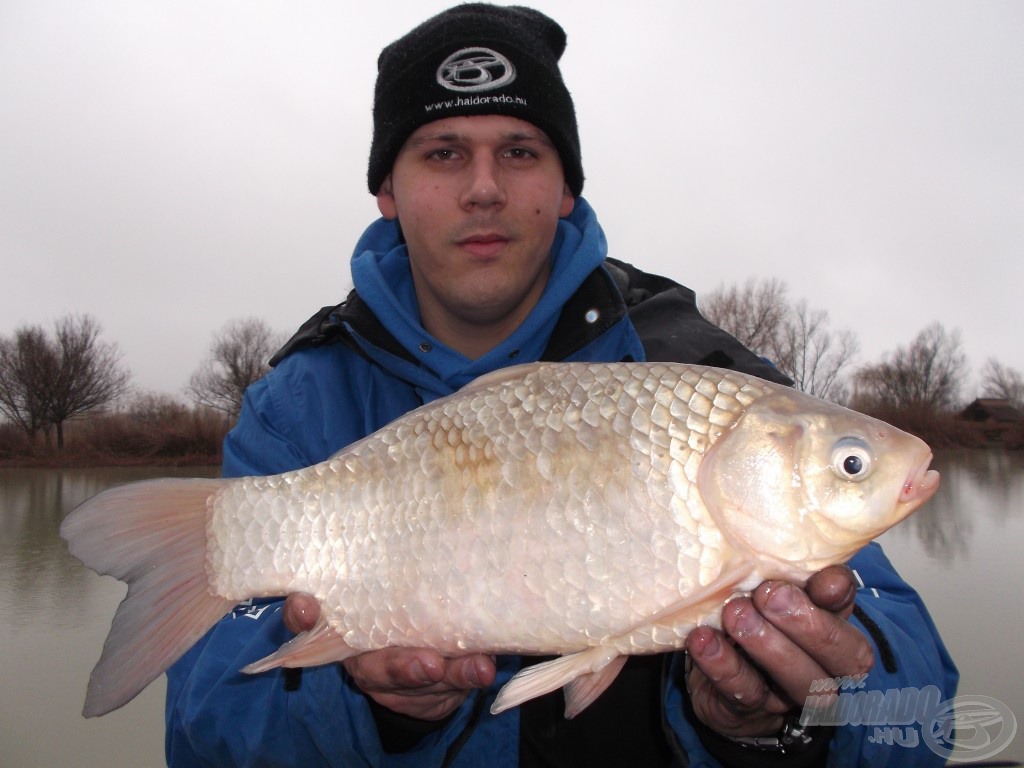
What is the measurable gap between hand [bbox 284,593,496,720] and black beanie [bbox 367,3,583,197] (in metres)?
1.23

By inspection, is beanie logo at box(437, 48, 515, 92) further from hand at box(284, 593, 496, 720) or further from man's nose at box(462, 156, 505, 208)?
hand at box(284, 593, 496, 720)

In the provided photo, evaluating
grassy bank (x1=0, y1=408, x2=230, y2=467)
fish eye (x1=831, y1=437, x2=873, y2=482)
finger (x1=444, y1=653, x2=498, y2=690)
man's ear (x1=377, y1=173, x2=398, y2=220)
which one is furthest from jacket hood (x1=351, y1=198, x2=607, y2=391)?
grassy bank (x1=0, y1=408, x2=230, y2=467)

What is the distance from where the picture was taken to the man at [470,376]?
3.80 feet

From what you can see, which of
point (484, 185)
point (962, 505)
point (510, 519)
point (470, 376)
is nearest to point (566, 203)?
point (484, 185)

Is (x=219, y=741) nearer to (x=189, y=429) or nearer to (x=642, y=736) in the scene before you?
(x=642, y=736)

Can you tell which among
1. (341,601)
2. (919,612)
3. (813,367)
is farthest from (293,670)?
(813,367)

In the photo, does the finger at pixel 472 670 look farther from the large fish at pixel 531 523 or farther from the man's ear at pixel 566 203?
the man's ear at pixel 566 203

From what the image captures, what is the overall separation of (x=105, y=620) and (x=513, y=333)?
4.57 m

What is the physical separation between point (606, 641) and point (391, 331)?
3.31 feet

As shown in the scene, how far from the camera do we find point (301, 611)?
1.01 meters

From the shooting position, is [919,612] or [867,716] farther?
[919,612]

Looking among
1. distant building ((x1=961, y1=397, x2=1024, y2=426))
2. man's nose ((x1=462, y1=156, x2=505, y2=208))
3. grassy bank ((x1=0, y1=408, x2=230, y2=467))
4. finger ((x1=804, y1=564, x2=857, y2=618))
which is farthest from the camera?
distant building ((x1=961, y1=397, x2=1024, y2=426))

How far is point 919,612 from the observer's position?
132 centimetres

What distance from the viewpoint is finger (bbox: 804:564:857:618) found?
2.97 feet
